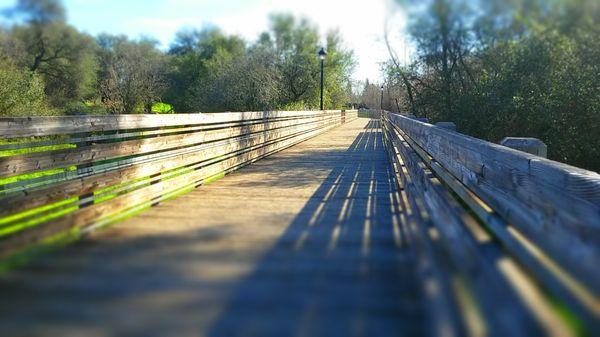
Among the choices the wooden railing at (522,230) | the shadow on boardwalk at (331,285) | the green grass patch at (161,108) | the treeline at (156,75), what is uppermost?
the treeline at (156,75)

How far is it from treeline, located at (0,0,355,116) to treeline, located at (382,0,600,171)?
15.0 metres

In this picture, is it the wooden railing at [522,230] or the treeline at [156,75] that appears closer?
the wooden railing at [522,230]

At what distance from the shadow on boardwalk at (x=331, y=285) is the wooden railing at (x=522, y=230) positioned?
303mm

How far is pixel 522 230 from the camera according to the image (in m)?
2.48

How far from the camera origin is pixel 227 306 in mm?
2316

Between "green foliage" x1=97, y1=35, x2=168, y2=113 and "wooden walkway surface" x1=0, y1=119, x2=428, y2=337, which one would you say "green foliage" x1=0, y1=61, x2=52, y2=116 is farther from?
"wooden walkway surface" x1=0, y1=119, x2=428, y2=337

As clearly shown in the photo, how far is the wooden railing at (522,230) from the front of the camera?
1601 millimetres

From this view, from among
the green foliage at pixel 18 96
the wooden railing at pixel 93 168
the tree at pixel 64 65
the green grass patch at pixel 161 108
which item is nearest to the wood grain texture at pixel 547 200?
the wooden railing at pixel 93 168

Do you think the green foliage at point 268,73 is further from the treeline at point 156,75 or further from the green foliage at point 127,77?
the green foliage at point 127,77

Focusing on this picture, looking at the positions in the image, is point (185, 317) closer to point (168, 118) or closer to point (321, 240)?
point (321, 240)

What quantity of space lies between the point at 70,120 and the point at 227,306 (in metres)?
2.75

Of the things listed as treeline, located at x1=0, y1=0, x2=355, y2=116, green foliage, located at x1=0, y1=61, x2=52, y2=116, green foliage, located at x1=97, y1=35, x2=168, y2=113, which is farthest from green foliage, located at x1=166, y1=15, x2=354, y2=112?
green foliage, located at x1=0, y1=61, x2=52, y2=116

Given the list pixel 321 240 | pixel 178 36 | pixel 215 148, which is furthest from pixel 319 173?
pixel 178 36

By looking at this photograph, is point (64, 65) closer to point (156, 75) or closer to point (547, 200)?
point (156, 75)
